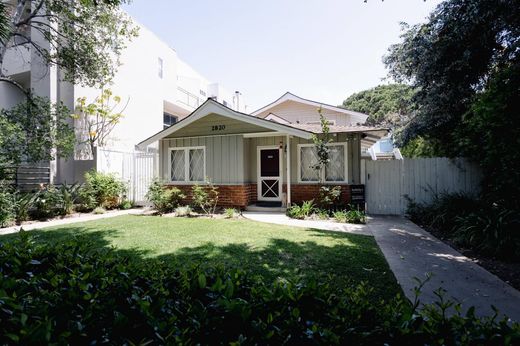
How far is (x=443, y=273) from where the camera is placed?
4.42 metres

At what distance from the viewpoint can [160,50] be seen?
57.0 feet

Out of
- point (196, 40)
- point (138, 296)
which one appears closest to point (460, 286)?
point (138, 296)

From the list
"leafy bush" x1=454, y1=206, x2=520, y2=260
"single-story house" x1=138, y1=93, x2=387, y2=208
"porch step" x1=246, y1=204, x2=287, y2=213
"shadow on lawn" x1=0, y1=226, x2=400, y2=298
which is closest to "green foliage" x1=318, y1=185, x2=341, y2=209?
"single-story house" x1=138, y1=93, x2=387, y2=208

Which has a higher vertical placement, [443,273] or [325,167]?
[325,167]

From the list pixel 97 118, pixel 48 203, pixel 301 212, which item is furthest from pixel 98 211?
pixel 301 212

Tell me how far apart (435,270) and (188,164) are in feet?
32.7

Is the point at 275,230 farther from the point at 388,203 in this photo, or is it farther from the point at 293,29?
the point at 293,29

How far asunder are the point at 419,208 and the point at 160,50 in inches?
650

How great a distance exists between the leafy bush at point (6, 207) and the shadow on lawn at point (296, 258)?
9.60ft

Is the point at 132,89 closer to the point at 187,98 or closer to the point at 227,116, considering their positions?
the point at 187,98

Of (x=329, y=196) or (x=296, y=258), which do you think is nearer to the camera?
(x=296, y=258)

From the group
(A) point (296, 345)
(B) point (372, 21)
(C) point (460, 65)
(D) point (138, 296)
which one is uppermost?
(B) point (372, 21)

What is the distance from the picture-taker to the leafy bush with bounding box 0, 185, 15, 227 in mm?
8156

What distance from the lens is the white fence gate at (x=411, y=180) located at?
9.57 m
